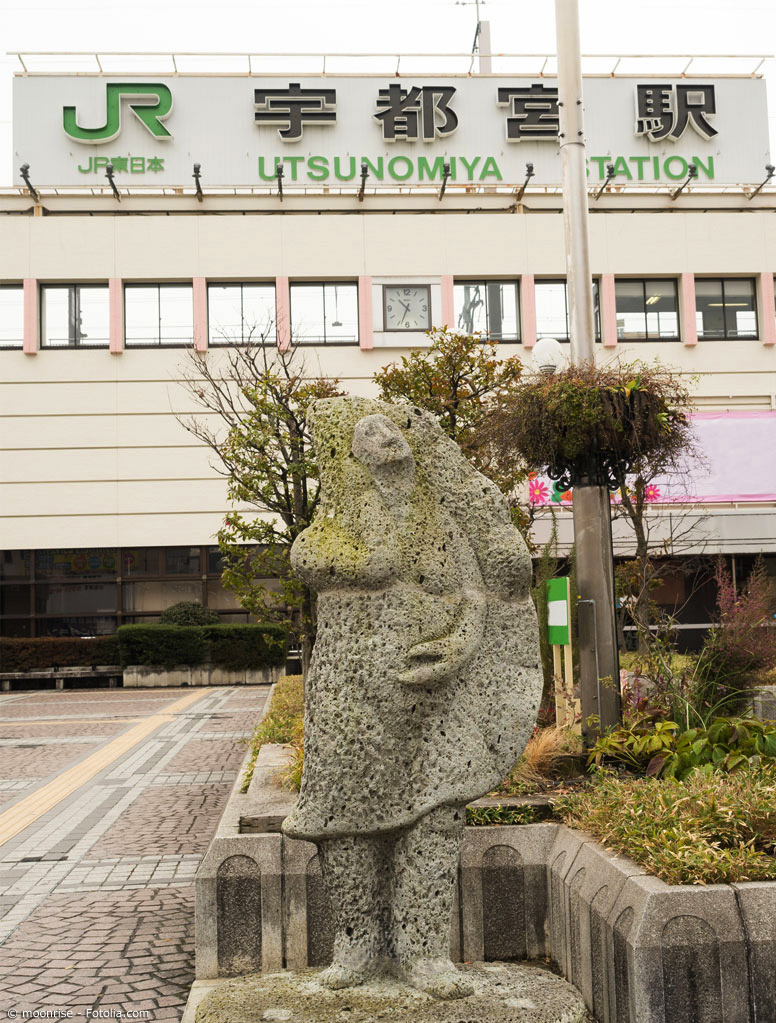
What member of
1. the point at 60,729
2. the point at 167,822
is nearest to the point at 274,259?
the point at 60,729

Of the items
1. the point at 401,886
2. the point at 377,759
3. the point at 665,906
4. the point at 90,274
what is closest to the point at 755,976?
the point at 665,906

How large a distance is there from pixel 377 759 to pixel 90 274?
72.0 feet

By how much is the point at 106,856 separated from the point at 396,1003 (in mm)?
4382

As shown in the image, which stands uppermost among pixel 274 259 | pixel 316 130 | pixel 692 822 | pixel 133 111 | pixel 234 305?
pixel 133 111

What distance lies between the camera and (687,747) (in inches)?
217

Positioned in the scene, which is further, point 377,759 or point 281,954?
point 281,954

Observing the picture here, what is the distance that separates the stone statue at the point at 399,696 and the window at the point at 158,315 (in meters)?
20.9

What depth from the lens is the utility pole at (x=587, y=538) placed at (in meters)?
6.91

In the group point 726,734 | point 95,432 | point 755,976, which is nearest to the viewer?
point 755,976

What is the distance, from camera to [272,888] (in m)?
4.45

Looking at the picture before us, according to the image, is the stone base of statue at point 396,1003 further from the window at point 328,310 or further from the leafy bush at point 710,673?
the window at point 328,310

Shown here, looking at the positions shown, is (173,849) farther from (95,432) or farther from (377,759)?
(95,432)

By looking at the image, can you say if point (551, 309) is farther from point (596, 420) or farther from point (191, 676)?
point (596, 420)

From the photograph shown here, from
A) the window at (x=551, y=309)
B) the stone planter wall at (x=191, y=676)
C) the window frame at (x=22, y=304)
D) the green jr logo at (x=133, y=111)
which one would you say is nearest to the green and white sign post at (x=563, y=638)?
the stone planter wall at (x=191, y=676)
